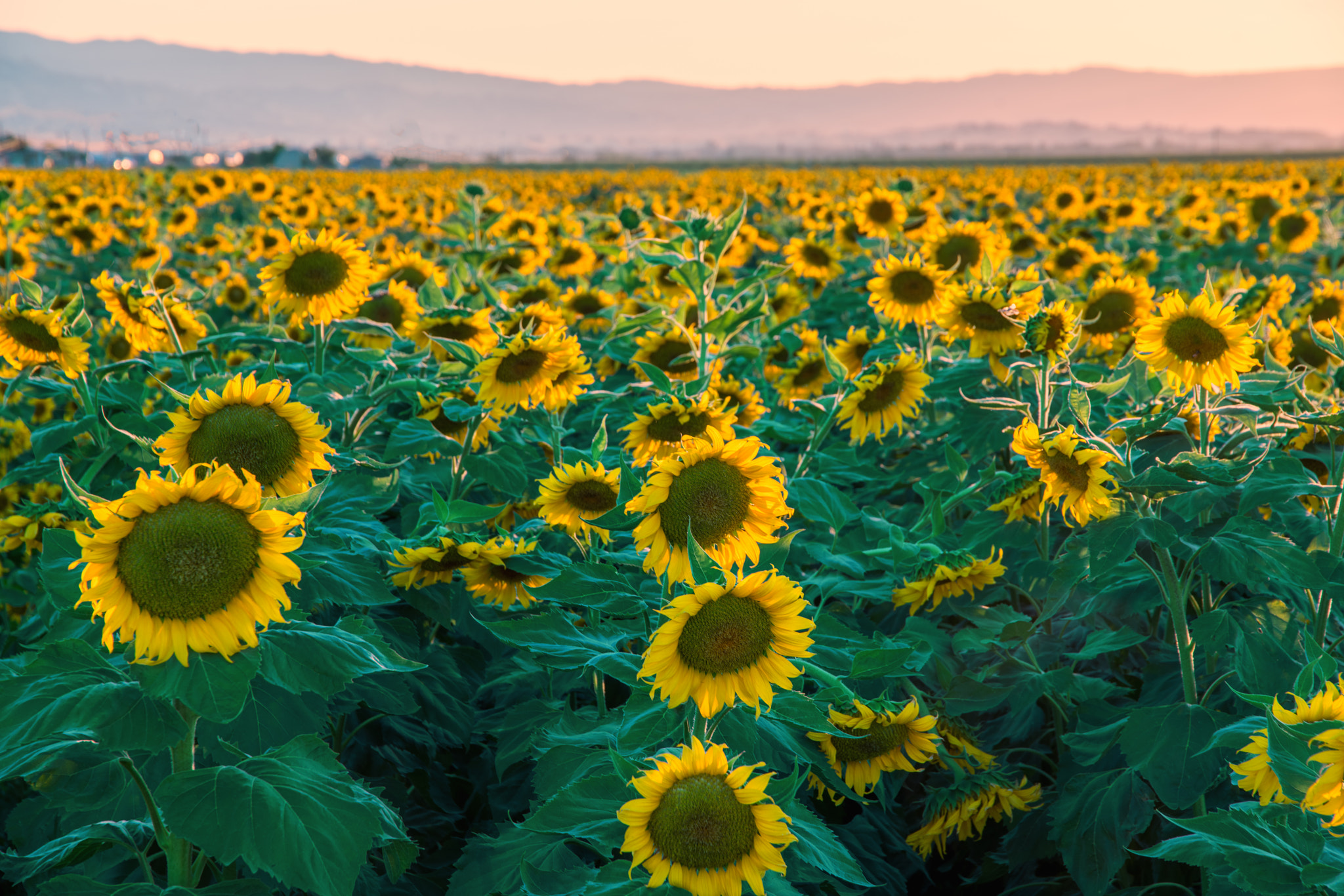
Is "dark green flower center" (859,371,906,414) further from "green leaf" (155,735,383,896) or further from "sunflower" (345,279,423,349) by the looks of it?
"green leaf" (155,735,383,896)

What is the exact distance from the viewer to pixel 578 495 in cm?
250

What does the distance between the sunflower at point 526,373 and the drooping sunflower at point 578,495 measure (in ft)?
2.04

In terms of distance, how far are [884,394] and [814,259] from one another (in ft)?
12.9

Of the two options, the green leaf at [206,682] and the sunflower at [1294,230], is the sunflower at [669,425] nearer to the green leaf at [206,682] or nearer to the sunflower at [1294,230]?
the green leaf at [206,682]

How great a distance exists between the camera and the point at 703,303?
11.1 feet

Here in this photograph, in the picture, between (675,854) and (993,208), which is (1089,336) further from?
(993,208)

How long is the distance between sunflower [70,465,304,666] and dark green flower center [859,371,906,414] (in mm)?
2247

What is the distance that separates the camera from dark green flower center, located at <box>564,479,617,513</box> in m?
→ 2.47

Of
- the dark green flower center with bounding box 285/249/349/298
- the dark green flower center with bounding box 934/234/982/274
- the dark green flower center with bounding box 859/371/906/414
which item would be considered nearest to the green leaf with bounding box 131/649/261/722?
the dark green flower center with bounding box 859/371/906/414

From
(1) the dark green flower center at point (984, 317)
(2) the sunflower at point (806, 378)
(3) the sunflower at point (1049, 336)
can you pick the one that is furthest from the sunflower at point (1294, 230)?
(3) the sunflower at point (1049, 336)

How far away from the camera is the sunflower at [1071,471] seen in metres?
2.29

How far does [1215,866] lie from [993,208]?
11.2 m

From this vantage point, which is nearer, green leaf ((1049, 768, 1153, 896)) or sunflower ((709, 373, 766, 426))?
green leaf ((1049, 768, 1153, 896))

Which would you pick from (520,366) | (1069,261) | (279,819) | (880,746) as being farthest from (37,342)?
(1069,261)
